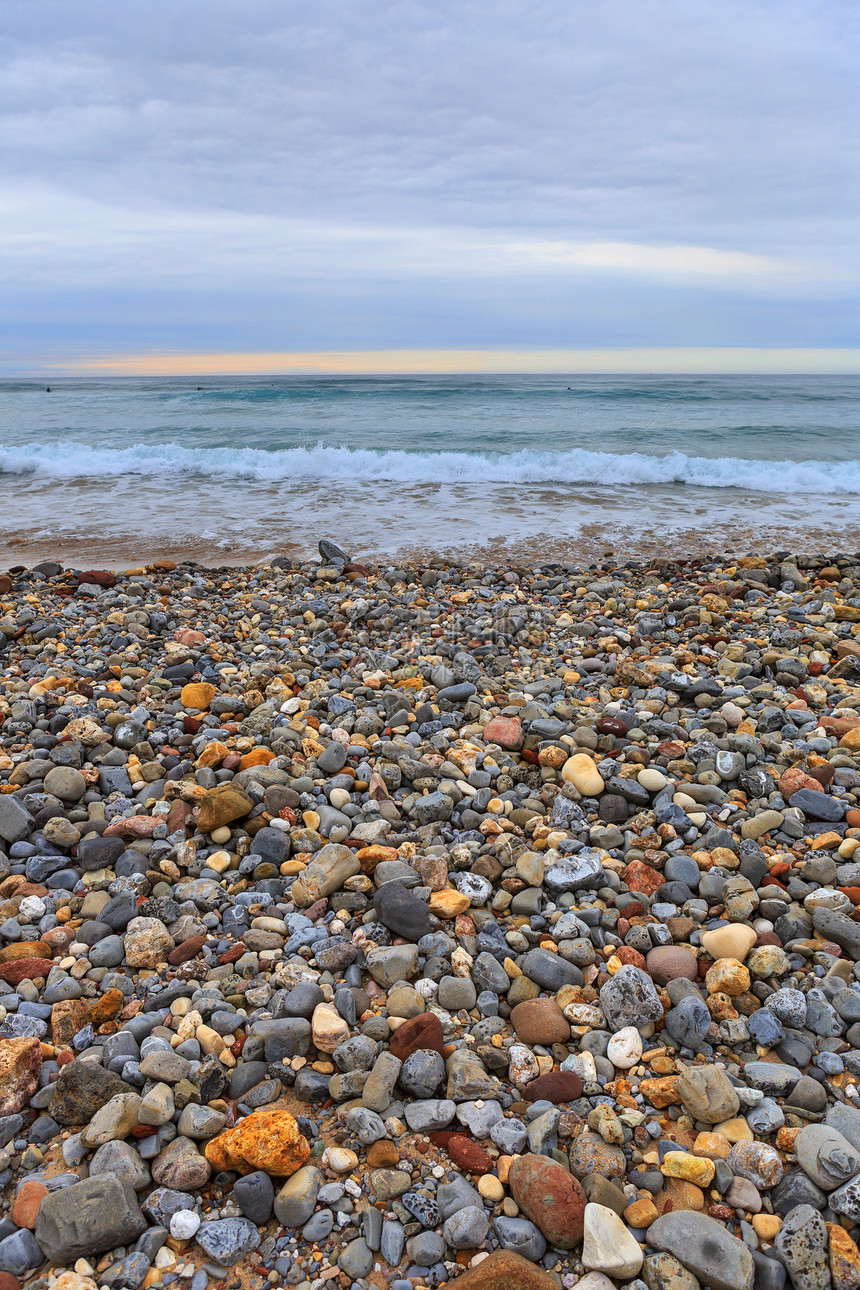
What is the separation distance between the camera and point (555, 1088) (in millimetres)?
1901

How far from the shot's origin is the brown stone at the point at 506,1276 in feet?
4.82

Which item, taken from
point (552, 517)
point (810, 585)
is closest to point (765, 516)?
point (552, 517)

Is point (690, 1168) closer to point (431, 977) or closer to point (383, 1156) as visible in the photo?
point (383, 1156)

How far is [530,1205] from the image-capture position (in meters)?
1.63

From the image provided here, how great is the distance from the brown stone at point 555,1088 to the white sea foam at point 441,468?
11825 millimetres

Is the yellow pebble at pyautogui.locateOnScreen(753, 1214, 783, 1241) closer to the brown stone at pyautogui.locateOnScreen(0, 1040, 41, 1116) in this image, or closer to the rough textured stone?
the rough textured stone

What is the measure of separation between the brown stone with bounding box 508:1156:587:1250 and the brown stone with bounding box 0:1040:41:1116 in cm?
126

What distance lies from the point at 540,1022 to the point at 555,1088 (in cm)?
21

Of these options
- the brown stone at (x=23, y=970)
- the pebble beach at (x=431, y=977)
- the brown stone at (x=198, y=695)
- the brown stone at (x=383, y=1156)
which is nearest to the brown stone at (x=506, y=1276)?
the pebble beach at (x=431, y=977)

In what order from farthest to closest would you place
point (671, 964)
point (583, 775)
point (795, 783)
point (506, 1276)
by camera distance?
point (583, 775) < point (795, 783) < point (671, 964) < point (506, 1276)

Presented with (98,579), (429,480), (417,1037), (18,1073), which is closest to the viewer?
(18,1073)

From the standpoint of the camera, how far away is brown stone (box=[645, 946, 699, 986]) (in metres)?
2.25

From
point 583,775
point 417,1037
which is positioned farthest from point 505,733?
point 417,1037

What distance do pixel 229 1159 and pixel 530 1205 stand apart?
0.70 m
